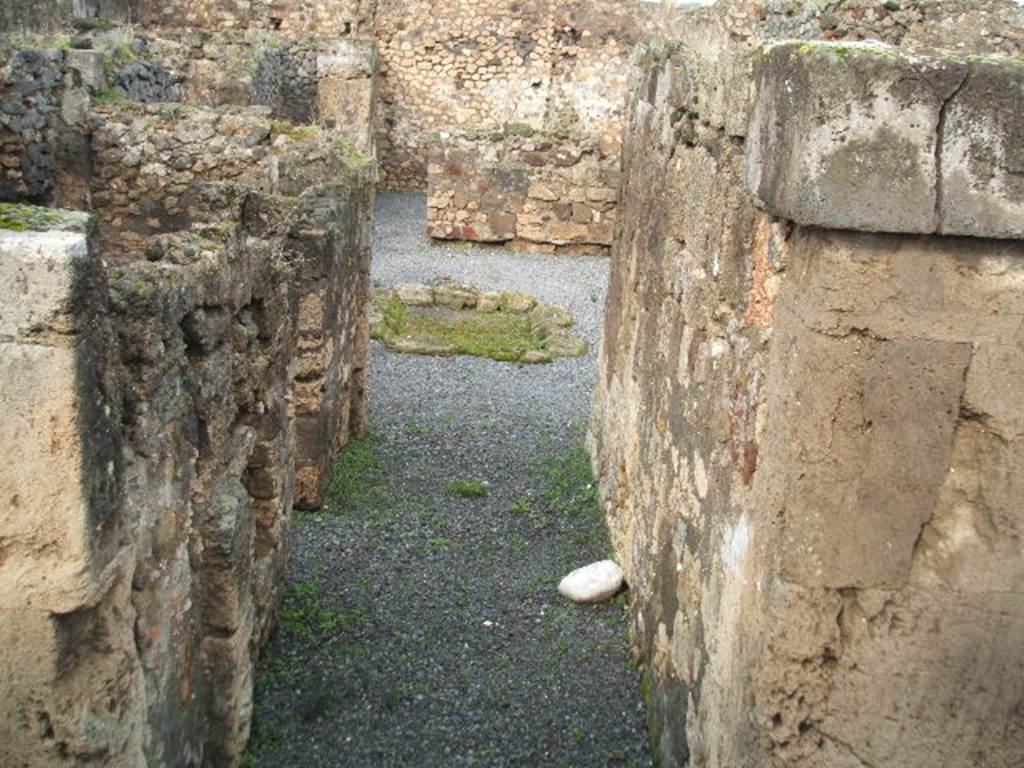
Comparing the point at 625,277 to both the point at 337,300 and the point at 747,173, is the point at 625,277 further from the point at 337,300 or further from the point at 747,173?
the point at 747,173

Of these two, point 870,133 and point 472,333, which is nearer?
point 870,133

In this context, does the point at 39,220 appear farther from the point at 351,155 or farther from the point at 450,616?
the point at 351,155

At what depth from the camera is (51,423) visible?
2.44 meters

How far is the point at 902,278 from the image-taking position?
2717 millimetres

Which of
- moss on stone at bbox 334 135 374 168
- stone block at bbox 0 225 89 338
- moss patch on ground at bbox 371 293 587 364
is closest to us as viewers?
stone block at bbox 0 225 89 338

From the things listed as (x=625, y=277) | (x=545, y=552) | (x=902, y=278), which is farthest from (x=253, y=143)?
(x=902, y=278)

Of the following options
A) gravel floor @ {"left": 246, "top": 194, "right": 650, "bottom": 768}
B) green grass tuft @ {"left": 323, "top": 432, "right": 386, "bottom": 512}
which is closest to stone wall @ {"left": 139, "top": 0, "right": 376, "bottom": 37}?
gravel floor @ {"left": 246, "top": 194, "right": 650, "bottom": 768}

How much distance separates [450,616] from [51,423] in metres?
3.09

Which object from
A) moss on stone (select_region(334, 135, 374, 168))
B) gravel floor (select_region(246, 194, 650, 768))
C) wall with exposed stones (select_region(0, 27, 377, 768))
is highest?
moss on stone (select_region(334, 135, 374, 168))

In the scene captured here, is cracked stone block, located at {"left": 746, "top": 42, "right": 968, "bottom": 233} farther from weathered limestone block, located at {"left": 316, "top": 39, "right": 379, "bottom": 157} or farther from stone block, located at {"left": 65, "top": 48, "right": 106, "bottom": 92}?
weathered limestone block, located at {"left": 316, "top": 39, "right": 379, "bottom": 157}

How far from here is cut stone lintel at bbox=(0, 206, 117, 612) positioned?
235cm

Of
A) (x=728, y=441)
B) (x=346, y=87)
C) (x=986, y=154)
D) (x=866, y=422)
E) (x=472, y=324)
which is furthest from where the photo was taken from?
(x=346, y=87)

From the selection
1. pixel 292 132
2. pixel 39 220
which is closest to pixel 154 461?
pixel 39 220

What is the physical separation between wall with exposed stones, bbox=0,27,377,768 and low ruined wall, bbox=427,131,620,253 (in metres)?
8.69
